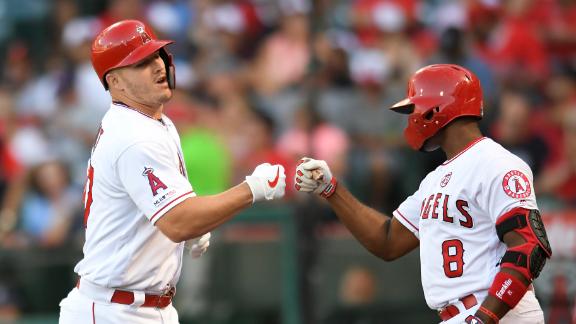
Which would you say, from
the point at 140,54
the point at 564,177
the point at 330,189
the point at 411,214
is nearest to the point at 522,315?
the point at 411,214

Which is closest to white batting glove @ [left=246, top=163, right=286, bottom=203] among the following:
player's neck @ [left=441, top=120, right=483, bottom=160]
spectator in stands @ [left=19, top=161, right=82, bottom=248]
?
player's neck @ [left=441, top=120, right=483, bottom=160]

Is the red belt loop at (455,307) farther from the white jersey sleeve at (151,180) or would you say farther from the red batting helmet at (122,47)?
the red batting helmet at (122,47)

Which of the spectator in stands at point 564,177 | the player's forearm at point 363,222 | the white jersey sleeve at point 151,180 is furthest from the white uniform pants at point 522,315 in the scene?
the spectator in stands at point 564,177

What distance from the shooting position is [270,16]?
11.0 m

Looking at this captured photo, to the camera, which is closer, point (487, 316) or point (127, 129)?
point (487, 316)

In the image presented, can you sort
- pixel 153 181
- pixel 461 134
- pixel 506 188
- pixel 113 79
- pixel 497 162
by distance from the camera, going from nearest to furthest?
pixel 506 188, pixel 497 162, pixel 153 181, pixel 461 134, pixel 113 79

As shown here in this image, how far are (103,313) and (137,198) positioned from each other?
1.89ft

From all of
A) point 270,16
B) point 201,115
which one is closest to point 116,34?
point 201,115

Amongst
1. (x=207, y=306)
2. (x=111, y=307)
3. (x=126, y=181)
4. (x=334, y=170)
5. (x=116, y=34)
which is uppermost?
(x=116, y=34)

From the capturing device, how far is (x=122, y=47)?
15.4ft

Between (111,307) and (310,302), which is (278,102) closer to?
(310,302)

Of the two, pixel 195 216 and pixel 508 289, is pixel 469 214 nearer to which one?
pixel 508 289

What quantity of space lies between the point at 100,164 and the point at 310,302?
317 cm

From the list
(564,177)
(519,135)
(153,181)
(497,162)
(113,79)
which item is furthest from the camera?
(519,135)
